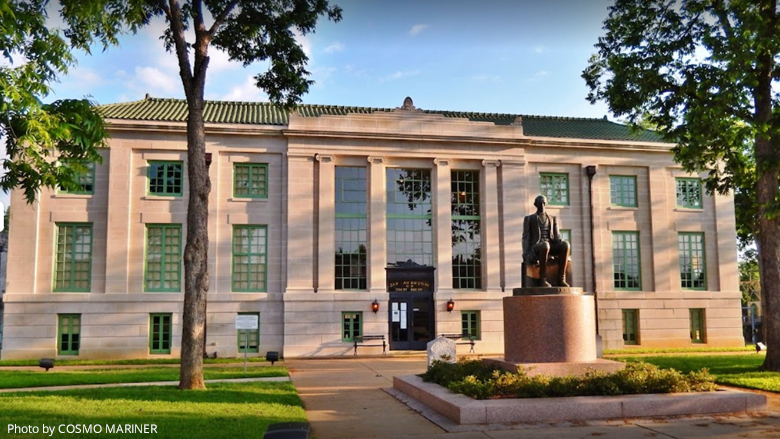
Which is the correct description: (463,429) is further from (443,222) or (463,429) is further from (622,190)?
(622,190)

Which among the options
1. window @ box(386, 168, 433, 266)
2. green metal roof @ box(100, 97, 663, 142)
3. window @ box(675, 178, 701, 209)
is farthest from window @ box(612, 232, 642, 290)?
window @ box(386, 168, 433, 266)

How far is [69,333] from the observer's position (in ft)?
92.3

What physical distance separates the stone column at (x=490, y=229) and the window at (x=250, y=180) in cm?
1088

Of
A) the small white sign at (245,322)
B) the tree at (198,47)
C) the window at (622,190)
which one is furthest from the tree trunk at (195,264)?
the window at (622,190)

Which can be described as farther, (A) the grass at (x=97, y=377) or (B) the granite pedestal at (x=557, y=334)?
(A) the grass at (x=97, y=377)

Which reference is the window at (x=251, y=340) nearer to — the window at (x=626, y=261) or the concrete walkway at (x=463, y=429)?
the concrete walkway at (x=463, y=429)

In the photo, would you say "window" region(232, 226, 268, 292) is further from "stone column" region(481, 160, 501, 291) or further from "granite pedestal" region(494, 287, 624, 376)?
"granite pedestal" region(494, 287, 624, 376)

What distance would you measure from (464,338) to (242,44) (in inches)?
724

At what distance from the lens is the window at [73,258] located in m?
A: 28.4

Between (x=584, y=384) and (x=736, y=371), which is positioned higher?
(x=584, y=384)

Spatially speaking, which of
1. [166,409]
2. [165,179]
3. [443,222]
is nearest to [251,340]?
[165,179]

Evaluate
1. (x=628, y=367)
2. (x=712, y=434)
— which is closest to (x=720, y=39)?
(x=628, y=367)

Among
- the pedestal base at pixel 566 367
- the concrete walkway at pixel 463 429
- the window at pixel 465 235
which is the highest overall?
the window at pixel 465 235

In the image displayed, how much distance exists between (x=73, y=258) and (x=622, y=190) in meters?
27.7
